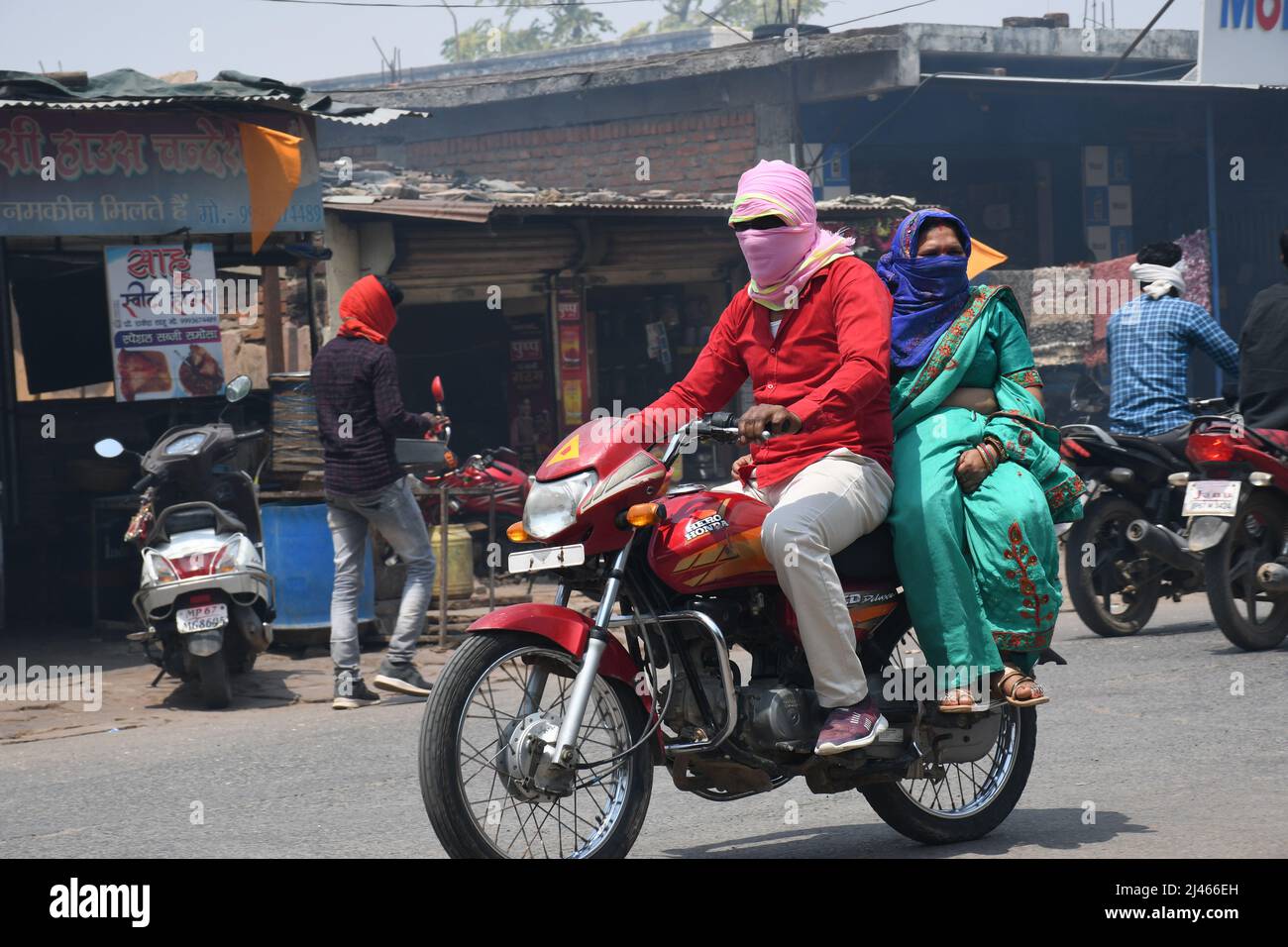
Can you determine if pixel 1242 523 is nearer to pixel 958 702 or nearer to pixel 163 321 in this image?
pixel 958 702

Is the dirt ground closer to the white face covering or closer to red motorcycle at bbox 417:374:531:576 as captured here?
red motorcycle at bbox 417:374:531:576

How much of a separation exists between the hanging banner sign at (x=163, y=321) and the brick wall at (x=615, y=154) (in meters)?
9.39

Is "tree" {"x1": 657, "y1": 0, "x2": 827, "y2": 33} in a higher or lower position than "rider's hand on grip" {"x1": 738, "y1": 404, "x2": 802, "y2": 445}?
higher

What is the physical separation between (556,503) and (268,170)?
7544 mm

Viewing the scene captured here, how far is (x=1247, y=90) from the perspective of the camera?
20.6m

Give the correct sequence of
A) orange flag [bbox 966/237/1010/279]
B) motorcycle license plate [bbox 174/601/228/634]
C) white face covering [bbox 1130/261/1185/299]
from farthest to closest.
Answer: orange flag [bbox 966/237/1010/279] < white face covering [bbox 1130/261/1185/299] < motorcycle license plate [bbox 174/601/228/634]

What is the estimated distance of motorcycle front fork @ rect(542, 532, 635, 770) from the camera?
4.14m

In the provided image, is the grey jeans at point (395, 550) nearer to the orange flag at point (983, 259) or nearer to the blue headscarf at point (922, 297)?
the blue headscarf at point (922, 297)

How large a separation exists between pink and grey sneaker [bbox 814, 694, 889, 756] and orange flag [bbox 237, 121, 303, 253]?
7.73 meters

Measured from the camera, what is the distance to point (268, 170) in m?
11.1

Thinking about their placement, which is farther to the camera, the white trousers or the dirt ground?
the dirt ground

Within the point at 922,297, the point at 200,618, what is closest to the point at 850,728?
the point at 922,297

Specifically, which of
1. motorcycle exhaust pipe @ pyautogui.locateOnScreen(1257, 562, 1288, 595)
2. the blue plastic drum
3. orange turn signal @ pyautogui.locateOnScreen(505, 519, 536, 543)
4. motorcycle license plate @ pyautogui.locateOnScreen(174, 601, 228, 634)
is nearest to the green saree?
orange turn signal @ pyautogui.locateOnScreen(505, 519, 536, 543)
